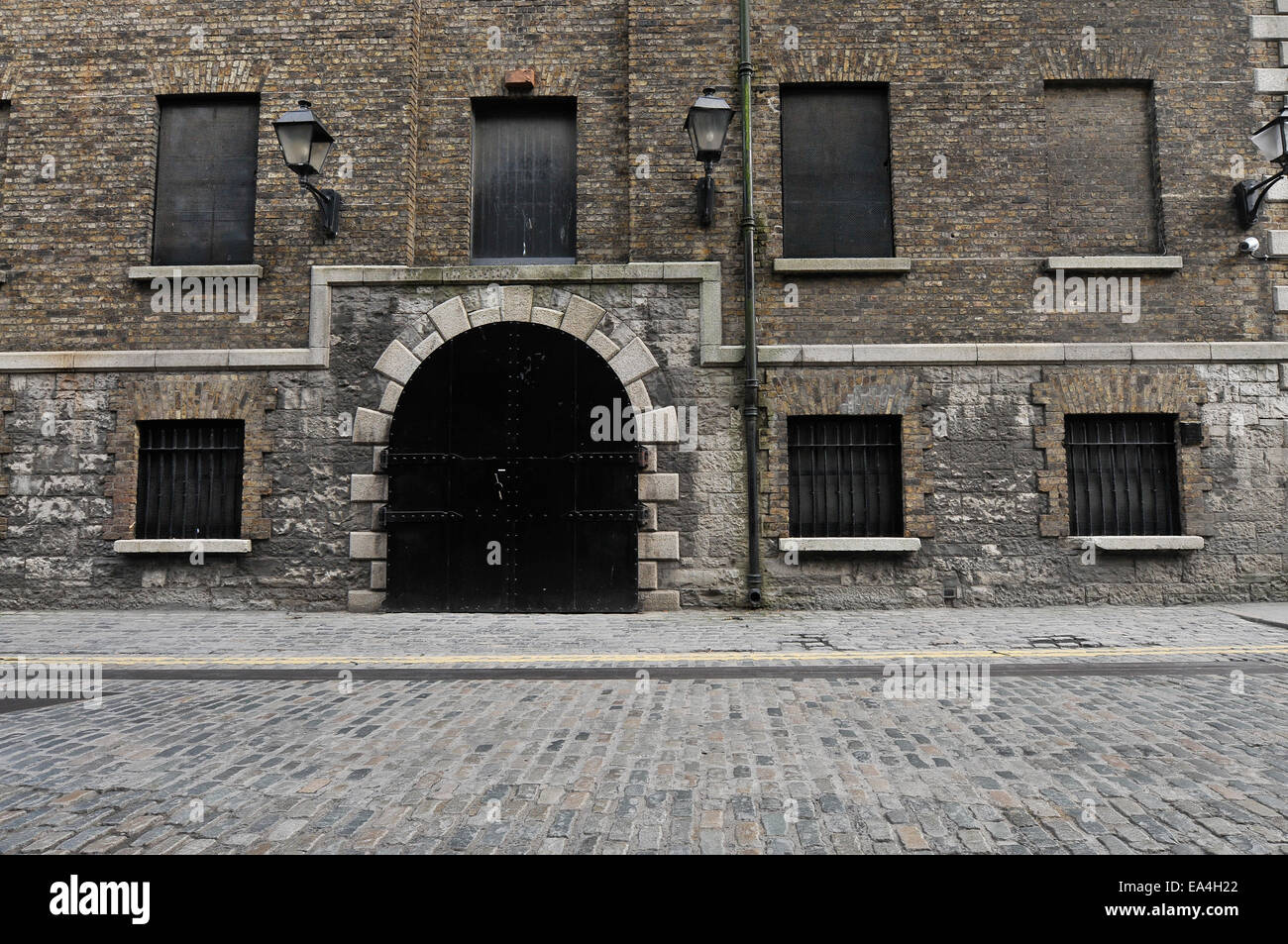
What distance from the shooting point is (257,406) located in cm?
901

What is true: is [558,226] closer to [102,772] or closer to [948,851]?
[102,772]

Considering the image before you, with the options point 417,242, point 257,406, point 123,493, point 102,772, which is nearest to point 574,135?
point 417,242

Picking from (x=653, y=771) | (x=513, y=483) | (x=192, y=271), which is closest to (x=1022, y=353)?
(x=513, y=483)

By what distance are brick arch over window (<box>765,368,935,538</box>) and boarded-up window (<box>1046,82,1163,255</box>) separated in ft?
9.68

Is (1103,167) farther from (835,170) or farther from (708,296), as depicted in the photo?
(708,296)

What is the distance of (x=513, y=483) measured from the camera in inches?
345

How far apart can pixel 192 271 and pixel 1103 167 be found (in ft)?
39.4

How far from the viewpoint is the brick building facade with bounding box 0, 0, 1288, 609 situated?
28.9 feet

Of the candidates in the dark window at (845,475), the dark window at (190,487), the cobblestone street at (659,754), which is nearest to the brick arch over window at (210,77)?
the dark window at (190,487)

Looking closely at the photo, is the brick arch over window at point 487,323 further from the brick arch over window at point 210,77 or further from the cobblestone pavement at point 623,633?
the brick arch over window at point 210,77

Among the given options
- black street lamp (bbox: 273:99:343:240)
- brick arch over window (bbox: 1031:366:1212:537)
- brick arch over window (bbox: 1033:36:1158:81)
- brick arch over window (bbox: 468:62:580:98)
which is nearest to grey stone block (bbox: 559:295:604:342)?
brick arch over window (bbox: 468:62:580:98)

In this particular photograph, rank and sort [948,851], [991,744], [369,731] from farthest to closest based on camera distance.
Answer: [369,731] → [991,744] → [948,851]

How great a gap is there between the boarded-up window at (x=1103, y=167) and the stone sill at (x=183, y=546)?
36.7 feet

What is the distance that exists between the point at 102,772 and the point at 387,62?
9.11 m
